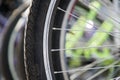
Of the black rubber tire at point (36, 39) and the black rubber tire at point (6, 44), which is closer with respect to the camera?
the black rubber tire at point (36, 39)

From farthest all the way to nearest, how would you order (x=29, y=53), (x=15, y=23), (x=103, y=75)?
1. (x=15, y=23)
2. (x=103, y=75)
3. (x=29, y=53)

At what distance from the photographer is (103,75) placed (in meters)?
2.02

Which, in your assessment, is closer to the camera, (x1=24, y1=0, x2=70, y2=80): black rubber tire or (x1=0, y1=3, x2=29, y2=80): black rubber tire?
(x1=24, y1=0, x2=70, y2=80): black rubber tire

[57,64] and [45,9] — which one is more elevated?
[45,9]

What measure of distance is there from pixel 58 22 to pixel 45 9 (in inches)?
4.3

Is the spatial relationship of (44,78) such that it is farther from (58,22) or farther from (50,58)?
(58,22)

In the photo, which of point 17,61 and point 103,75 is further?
point 17,61

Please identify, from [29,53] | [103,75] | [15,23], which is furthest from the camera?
[15,23]

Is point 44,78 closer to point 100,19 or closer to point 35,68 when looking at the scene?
point 35,68

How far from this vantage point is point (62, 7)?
1.56 metres

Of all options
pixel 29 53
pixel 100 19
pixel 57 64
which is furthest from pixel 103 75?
pixel 29 53

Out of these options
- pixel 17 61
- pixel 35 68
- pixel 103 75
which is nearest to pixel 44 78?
pixel 35 68

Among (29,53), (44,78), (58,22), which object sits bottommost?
(44,78)

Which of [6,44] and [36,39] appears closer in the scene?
[36,39]
